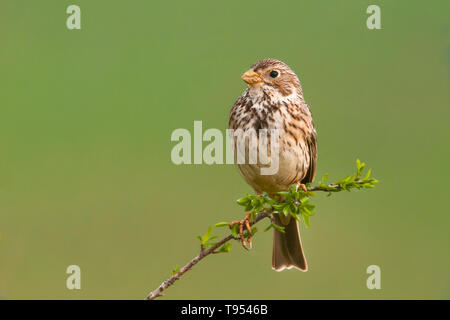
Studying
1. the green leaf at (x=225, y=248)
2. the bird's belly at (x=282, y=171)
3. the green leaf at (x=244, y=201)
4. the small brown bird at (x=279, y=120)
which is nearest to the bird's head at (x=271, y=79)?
the small brown bird at (x=279, y=120)

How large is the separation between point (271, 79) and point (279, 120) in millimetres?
271

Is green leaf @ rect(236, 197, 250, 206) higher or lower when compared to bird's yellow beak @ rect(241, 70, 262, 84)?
lower

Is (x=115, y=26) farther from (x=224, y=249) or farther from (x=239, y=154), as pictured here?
(x=224, y=249)

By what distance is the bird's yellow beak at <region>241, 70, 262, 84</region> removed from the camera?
3965 millimetres

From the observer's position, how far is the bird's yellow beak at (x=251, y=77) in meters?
3.96

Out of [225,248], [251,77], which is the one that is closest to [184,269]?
[225,248]

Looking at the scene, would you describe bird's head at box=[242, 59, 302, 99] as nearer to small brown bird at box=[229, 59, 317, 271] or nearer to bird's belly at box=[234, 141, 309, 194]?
small brown bird at box=[229, 59, 317, 271]

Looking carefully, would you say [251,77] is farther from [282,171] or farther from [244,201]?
[244,201]

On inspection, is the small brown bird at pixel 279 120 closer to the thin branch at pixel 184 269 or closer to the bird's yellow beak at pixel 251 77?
the bird's yellow beak at pixel 251 77

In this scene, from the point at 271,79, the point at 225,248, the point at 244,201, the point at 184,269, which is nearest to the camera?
the point at 184,269

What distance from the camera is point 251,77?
3998mm

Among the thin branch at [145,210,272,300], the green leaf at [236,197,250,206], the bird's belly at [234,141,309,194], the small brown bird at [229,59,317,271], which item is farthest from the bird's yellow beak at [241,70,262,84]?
the thin branch at [145,210,272,300]

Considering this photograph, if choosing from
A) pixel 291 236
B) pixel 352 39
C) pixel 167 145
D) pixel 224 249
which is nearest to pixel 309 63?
pixel 352 39

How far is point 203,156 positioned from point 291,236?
40.6 inches
